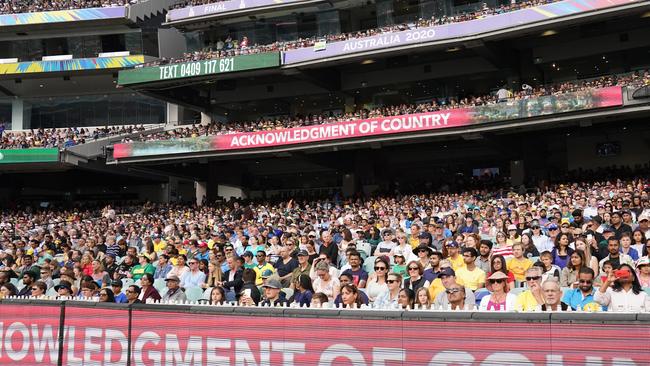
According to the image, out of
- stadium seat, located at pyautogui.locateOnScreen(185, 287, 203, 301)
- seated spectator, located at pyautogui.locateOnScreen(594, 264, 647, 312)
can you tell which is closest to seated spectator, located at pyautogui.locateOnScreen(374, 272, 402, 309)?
seated spectator, located at pyautogui.locateOnScreen(594, 264, 647, 312)

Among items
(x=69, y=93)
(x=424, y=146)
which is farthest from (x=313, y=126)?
(x=69, y=93)

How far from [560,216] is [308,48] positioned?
1899 cm

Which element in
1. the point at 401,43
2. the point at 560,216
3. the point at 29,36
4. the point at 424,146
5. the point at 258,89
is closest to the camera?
the point at 560,216

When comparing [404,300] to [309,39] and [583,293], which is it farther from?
[309,39]

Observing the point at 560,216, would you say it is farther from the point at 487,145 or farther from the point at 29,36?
the point at 29,36

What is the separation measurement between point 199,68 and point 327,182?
980 cm

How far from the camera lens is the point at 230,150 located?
104 feet

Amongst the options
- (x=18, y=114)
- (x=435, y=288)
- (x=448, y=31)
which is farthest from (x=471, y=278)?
(x=18, y=114)

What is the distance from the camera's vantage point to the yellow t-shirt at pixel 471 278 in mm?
8656

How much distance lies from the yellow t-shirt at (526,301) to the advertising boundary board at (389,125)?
19283 mm

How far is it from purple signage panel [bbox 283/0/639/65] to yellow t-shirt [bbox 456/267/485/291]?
19641 mm

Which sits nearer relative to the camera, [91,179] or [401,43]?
[401,43]

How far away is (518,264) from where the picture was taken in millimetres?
9438

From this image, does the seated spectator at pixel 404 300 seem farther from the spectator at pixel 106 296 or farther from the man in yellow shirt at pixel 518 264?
the spectator at pixel 106 296
